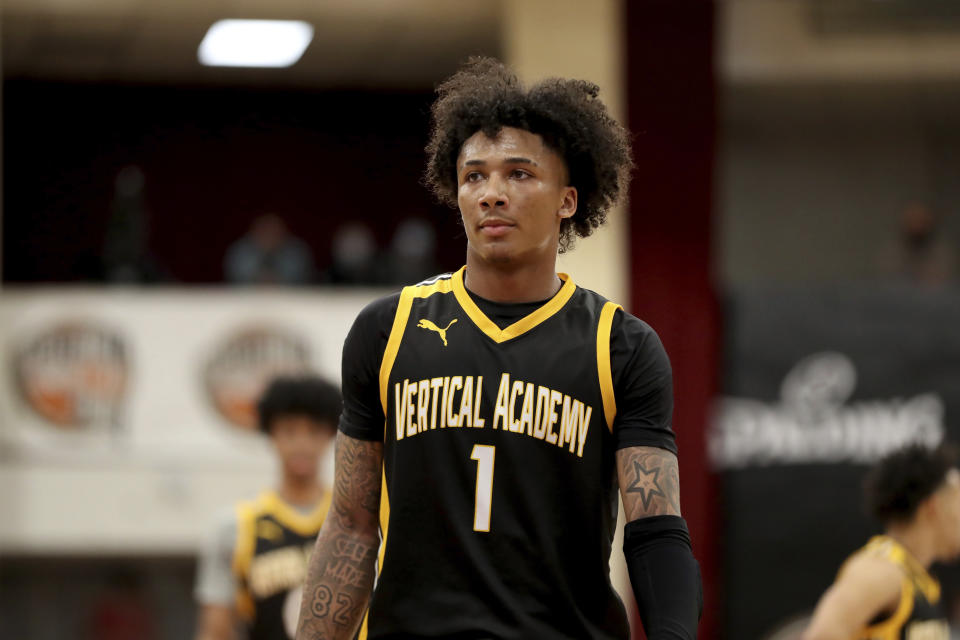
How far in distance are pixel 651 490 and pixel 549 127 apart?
33.2 inches

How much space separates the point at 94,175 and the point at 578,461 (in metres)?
14.2

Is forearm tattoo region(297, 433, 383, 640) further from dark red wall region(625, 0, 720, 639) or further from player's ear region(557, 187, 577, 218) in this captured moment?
dark red wall region(625, 0, 720, 639)

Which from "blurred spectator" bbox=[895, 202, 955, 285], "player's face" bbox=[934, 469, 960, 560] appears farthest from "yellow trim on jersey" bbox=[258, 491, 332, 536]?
"blurred spectator" bbox=[895, 202, 955, 285]

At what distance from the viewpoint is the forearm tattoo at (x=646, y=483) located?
3180mm

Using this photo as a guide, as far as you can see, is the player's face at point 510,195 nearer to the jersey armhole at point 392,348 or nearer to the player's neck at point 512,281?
the player's neck at point 512,281

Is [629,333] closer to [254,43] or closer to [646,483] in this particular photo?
[646,483]

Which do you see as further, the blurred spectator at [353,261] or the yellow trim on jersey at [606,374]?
the blurred spectator at [353,261]

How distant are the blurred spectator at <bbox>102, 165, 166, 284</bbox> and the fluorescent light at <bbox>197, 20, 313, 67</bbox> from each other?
1.82 meters

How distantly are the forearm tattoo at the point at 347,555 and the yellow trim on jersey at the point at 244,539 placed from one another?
2.54 m

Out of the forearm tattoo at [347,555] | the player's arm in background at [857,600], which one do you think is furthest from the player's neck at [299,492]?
the forearm tattoo at [347,555]

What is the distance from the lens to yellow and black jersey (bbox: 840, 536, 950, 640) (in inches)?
209

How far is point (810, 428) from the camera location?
40.3 feet

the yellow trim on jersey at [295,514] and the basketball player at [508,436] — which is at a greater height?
the basketball player at [508,436]

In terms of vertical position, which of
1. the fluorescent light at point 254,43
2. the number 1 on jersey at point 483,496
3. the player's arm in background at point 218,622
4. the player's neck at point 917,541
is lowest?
the player's arm in background at point 218,622
